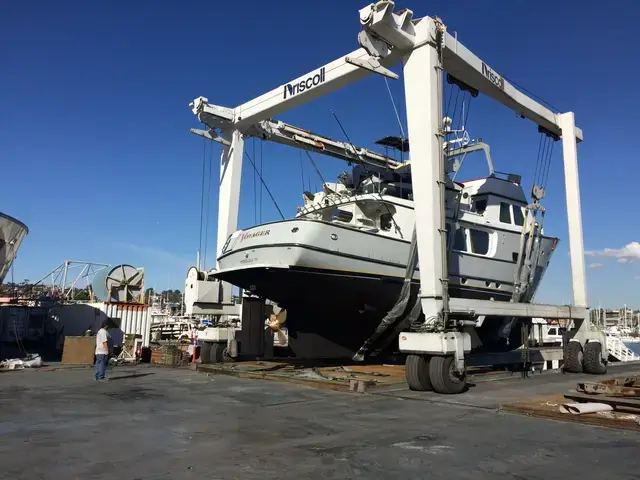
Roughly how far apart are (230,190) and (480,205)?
8088 mm

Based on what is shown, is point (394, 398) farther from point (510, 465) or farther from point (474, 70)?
point (474, 70)

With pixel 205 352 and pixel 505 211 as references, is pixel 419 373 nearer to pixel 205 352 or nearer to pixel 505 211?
pixel 205 352

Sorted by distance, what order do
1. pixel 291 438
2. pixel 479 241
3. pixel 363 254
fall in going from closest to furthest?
pixel 291 438 < pixel 363 254 < pixel 479 241

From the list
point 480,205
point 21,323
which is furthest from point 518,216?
point 21,323

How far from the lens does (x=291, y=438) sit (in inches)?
226

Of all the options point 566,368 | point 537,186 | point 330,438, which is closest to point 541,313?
point 566,368

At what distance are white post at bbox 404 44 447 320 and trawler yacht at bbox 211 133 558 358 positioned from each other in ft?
8.78

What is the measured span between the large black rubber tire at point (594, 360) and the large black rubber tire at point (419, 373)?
6.79 meters

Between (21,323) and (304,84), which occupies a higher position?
(304,84)

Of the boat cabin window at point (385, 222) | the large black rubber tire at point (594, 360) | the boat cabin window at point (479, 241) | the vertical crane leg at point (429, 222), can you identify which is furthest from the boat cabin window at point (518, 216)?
the vertical crane leg at point (429, 222)

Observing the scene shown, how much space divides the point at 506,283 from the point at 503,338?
1692 millimetres

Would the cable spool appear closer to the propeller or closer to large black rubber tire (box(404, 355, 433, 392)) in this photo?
the propeller

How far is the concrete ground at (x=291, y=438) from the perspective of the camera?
451cm

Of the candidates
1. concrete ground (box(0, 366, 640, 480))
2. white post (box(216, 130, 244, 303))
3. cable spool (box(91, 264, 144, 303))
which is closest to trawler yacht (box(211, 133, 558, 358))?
white post (box(216, 130, 244, 303))
